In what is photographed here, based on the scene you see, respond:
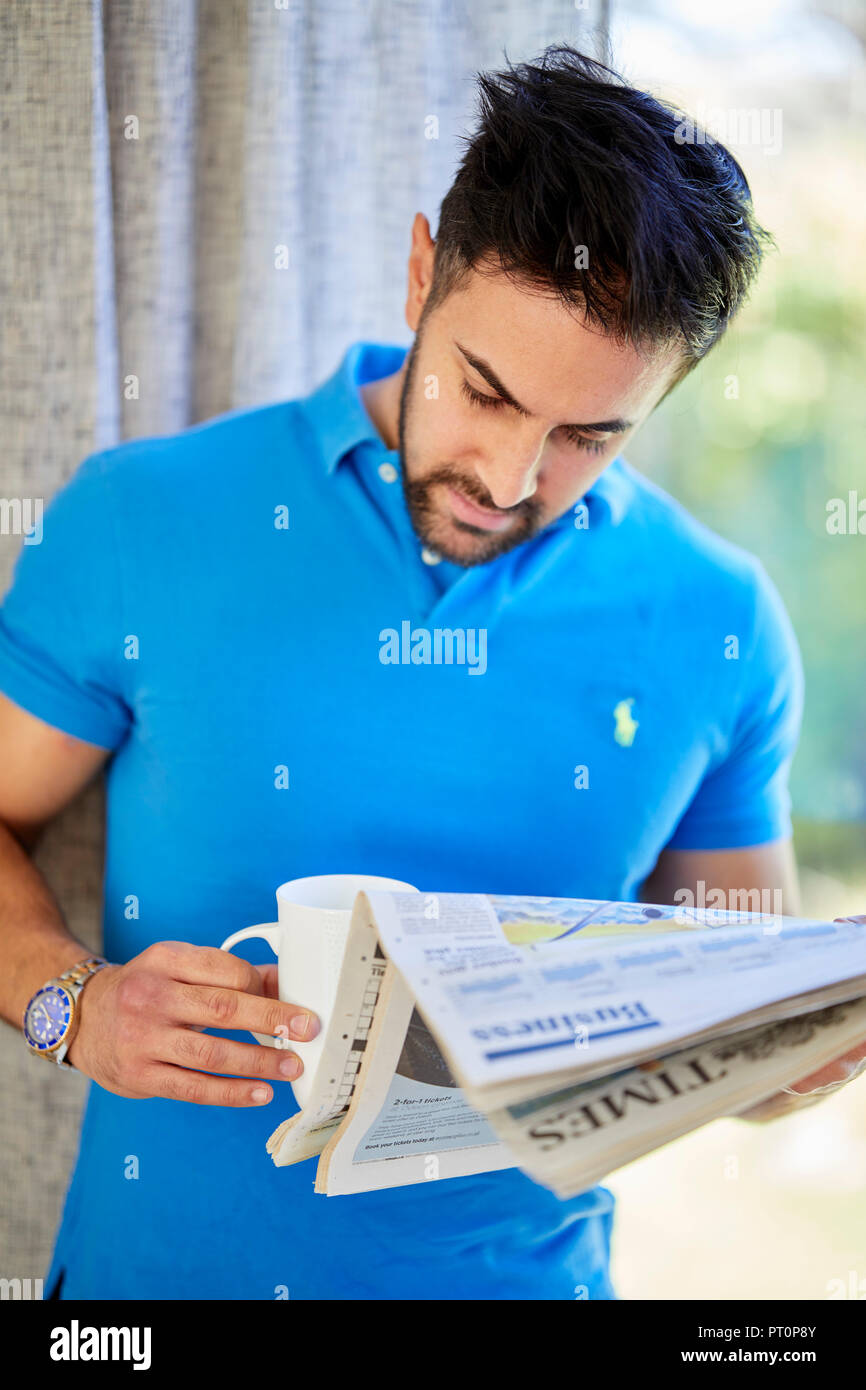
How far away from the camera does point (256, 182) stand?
Result: 3.45 feet

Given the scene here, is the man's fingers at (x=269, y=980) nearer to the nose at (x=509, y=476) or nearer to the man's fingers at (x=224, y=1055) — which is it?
the man's fingers at (x=224, y=1055)

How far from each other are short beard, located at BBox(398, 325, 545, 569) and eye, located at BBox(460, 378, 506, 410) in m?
0.07

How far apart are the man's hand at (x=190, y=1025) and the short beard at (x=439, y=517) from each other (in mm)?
398

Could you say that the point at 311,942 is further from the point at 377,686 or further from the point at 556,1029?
the point at 377,686

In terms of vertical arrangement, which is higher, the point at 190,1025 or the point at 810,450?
the point at 810,450

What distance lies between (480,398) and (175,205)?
496 mm

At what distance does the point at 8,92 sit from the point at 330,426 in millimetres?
498

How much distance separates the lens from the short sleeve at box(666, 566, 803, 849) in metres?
0.97

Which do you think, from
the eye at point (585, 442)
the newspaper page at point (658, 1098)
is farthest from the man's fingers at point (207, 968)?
the eye at point (585, 442)

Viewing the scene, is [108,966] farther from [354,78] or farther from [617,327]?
[354,78]

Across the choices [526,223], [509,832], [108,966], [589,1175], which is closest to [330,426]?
[526,223]

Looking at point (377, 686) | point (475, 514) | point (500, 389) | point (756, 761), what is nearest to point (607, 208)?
point (500, 389)

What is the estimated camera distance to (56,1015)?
2.60 feet

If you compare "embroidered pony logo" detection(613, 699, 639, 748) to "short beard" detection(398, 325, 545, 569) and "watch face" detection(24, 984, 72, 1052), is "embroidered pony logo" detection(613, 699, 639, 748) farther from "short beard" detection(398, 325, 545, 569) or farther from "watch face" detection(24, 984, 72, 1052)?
"watch face" detection(24, 984, 72, 1052)
